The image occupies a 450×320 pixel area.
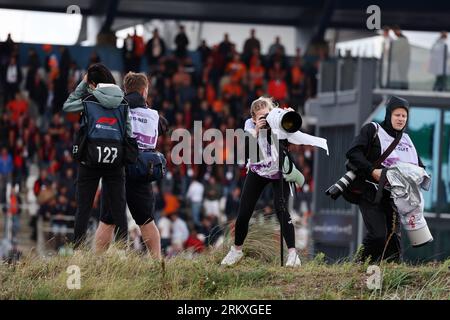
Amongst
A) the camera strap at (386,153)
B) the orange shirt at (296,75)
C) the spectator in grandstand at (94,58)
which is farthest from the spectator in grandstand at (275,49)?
the camera strap at (386,153)

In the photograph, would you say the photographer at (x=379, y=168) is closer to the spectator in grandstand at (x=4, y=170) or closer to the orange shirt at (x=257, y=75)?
the spectator in grandstand at (x=4, y=170)

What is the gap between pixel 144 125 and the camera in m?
11.6

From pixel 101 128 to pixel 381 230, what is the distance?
2405mm

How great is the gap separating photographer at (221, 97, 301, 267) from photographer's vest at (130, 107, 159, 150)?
2.56 feet

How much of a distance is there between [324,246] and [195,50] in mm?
8320

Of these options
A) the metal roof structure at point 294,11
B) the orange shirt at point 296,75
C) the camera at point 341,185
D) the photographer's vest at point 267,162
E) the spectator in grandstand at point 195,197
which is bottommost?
the spectator in grandstand at point 195,197

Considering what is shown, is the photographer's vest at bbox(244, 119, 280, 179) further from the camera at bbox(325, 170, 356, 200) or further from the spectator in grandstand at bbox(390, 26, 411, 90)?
the spectator in grandstand at bbox(390, 26, 411, 90)

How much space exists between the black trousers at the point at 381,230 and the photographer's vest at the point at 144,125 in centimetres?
184

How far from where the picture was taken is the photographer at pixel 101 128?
11109mm

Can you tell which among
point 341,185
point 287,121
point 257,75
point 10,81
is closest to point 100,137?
point 287,121

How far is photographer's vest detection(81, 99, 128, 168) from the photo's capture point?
11.1 meters

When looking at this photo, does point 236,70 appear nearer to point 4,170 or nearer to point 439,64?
point 439,64

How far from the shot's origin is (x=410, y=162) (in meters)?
11.4

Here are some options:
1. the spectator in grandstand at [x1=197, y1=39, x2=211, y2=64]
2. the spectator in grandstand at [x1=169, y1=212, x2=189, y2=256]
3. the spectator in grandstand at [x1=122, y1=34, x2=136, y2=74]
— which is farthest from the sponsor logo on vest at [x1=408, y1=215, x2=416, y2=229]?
the spectator in grandstand at [x1=197, y1=39, x2=211, y2=64]
